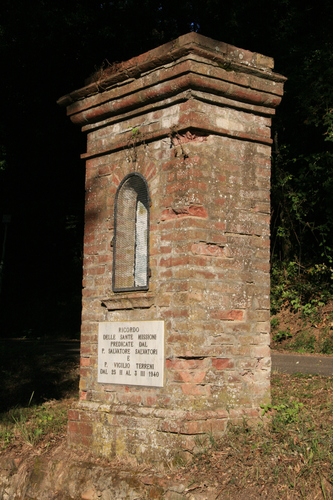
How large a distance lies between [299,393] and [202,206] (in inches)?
103

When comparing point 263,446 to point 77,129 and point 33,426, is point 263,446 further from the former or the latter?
point 77,129

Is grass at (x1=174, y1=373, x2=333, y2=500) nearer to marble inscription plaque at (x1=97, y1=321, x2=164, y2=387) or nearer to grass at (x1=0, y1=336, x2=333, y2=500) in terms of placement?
grass at (x1=0, y1=336, x2=333, y2=500)

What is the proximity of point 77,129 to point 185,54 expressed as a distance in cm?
1348

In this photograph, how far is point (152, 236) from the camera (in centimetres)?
585

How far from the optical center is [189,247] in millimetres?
5449

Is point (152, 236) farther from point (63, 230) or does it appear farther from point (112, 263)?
point (63, 230)

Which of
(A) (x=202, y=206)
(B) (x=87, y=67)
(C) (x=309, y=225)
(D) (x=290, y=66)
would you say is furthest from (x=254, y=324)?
(B) (x=87, y=67)

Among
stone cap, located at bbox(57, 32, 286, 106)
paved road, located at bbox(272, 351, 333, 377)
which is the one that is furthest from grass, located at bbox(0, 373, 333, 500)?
stone cap, located at bbox(57, 32, 286, 106)

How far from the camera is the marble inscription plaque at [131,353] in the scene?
Answer: 5605mm

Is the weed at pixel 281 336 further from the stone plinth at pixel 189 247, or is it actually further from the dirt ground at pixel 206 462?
the stone plinth at pixel 189 247

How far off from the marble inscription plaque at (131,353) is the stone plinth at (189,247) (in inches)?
2.5

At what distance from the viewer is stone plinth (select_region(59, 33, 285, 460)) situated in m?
5.43

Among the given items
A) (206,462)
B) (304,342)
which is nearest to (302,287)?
(304,342)

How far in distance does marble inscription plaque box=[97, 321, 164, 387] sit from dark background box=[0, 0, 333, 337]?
9.13 m
